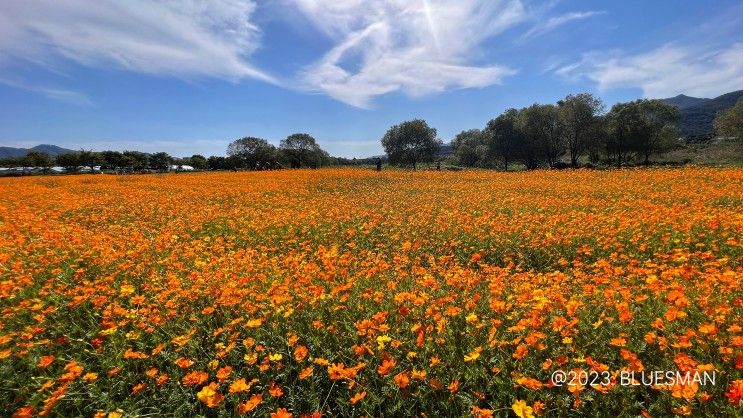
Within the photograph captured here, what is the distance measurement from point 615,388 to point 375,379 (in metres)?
1.89

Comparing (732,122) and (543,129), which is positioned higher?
(543,129)

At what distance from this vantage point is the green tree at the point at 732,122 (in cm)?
4250

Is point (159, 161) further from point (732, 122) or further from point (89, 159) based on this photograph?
point (732, 122)

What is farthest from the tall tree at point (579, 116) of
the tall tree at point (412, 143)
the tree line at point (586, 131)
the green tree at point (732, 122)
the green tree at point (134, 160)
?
the green tree at point (134, 160)

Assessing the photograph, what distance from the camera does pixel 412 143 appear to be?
8769 centimetres

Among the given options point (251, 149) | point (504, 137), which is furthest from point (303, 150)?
point (504, 137)

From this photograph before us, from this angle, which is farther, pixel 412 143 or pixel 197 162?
pixel 197 162

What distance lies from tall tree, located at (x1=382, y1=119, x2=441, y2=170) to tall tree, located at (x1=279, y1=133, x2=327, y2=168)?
98.1 ft

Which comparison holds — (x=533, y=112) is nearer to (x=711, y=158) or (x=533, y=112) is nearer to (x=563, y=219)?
(x=711, y=158)

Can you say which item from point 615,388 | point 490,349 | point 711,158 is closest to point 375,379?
point 490,349

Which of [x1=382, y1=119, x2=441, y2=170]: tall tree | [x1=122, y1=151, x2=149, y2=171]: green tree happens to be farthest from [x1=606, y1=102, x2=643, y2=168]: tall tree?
[x1=122, y1=151, x2=149, y2=171]: green tree

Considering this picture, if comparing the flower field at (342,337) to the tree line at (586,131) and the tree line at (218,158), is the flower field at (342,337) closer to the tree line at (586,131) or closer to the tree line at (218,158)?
the tree line at (586,131)

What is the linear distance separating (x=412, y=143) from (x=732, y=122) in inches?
2152

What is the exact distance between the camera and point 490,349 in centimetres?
358
